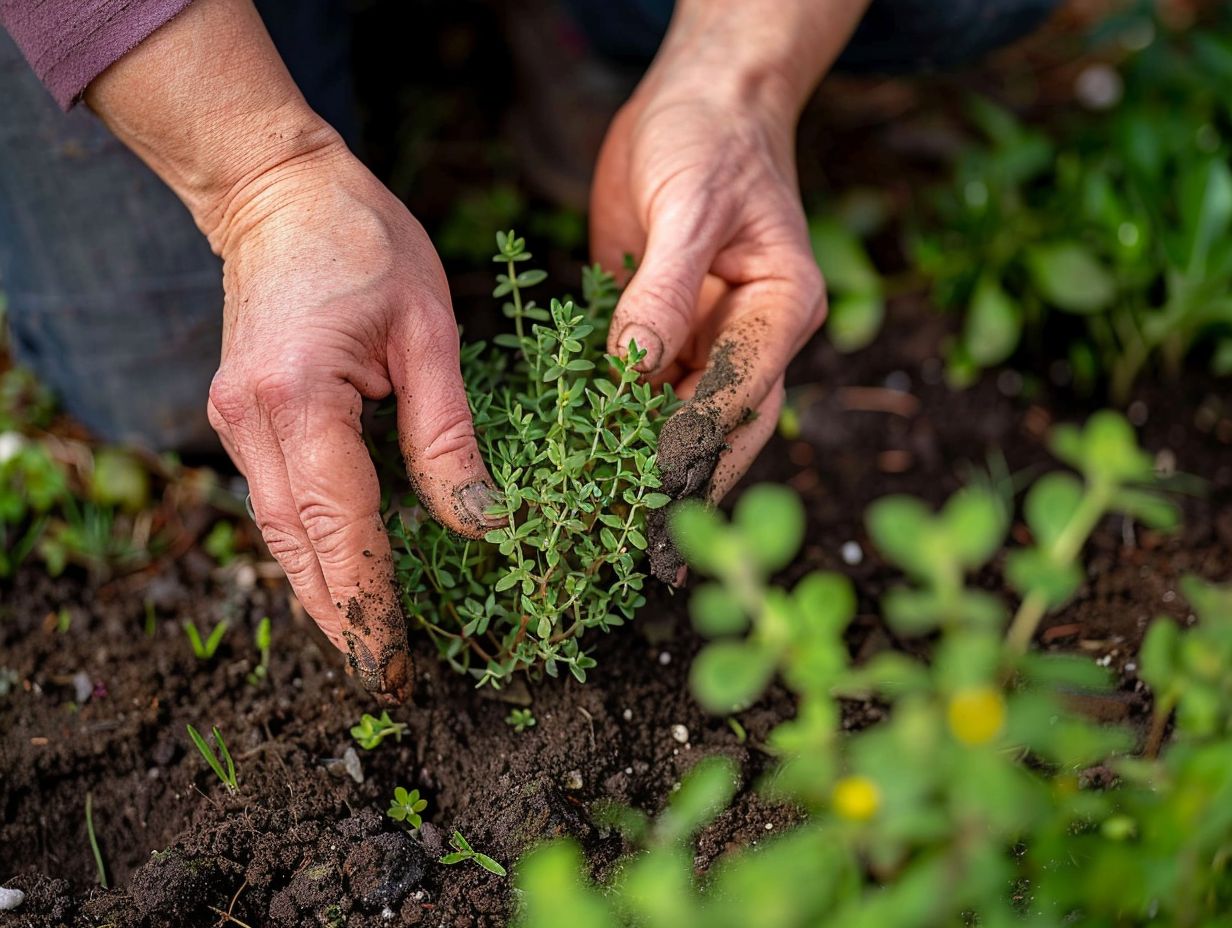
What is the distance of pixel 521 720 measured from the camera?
1917 mm

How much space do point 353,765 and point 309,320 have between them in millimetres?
754

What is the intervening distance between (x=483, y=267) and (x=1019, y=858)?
2.10 metres

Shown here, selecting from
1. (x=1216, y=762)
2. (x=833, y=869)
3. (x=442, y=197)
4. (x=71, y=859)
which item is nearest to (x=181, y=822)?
(x=71, y=859)

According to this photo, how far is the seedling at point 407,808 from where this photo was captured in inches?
70.5

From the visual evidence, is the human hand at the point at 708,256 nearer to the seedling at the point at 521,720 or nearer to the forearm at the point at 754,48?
the forearm at the point at 754,48

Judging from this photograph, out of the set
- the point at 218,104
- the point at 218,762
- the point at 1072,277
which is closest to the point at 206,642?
the point at 218,762

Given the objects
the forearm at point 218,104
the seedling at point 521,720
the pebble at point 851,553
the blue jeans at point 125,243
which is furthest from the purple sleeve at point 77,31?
the pebble at point 851,553

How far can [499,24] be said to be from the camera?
3.72 metres

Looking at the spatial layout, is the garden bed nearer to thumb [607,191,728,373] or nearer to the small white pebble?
thumb [607,191,728,373]

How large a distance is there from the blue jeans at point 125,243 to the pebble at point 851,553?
1.32m

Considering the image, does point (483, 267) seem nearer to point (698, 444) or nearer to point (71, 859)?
point (698, 444)

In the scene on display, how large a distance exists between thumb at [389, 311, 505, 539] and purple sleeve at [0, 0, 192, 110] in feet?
2.08

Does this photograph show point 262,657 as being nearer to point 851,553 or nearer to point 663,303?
point 663,303

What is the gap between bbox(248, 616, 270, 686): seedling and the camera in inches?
82.1
